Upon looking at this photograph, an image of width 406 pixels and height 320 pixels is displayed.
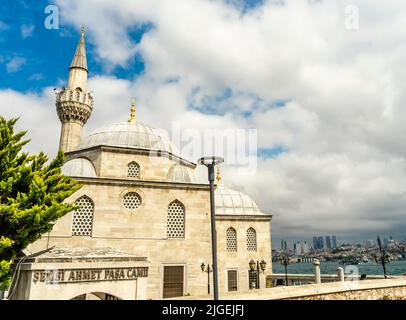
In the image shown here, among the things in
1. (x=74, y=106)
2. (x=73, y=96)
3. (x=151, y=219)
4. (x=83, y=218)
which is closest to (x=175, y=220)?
(x=151, y=219)

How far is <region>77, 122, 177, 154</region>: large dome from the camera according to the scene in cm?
2133

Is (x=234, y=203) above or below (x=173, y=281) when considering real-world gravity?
above

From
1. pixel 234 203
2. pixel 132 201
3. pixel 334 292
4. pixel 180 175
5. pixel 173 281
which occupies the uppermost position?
pixel 180 175

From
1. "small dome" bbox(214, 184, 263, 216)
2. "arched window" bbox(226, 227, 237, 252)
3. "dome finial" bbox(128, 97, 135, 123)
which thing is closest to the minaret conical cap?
"dome finial" bbox(128, 97, 135, 123)

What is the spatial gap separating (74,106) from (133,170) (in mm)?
10561

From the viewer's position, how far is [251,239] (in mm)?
25078

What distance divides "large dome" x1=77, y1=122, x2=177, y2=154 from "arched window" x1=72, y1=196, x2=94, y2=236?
15.8ft

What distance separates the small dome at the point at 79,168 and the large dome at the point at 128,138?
193 centimetres

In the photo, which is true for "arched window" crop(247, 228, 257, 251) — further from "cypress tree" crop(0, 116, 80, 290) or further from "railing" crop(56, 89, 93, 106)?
"railing" crop(56, 89, 93, 106)

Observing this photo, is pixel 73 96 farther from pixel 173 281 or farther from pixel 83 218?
pixel 173 281

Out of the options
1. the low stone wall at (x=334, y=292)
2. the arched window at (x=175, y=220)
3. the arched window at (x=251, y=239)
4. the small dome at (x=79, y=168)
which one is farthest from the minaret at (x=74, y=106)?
the low stone wall at (x=334, y=292)

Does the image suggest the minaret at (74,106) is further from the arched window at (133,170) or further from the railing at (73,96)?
the arched window at (133,170)
